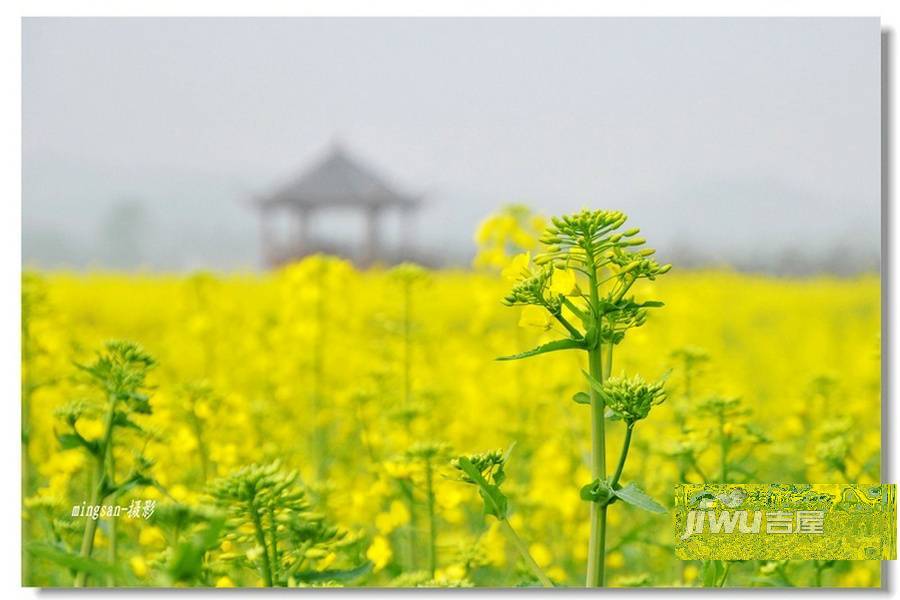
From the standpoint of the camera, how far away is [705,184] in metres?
4.52

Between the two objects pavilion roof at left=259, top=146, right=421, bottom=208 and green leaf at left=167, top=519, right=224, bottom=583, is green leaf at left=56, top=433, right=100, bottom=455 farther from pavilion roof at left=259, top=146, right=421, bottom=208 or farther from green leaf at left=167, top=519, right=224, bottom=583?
pavilion roof at left=259, top=146, right=421, bottom=208

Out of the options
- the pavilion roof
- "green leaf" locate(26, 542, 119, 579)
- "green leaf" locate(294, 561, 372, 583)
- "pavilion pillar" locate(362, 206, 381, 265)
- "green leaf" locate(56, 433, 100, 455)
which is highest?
the pavilion roof

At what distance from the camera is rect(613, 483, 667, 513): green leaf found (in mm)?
1510

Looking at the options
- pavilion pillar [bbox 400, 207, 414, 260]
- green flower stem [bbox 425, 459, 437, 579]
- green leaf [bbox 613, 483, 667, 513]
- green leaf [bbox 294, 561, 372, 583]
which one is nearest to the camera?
green leaf [bbox 613, 483, 667, 513]

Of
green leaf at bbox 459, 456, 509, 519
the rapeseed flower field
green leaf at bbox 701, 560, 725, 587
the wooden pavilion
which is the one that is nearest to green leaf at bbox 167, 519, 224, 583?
the rapeseed flower field

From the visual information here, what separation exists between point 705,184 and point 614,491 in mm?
3156

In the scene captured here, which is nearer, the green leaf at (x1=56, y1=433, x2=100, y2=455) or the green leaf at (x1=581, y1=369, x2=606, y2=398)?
the green leaf at (x1=581, y1=369, x2=606, y2=398)

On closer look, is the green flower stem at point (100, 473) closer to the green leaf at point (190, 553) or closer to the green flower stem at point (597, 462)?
the green leaf at point (190, 553)

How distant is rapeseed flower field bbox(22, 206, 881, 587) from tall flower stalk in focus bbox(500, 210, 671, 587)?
0.03m

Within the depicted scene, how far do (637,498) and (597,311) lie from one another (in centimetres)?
29

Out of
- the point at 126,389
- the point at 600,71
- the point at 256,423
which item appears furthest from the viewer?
the point at 600,71

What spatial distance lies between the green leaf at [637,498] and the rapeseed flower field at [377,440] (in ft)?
0.53
